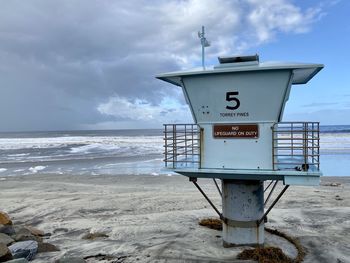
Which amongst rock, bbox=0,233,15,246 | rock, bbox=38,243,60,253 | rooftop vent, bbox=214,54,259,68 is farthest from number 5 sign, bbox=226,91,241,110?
rock, bbox=0,233,15,246

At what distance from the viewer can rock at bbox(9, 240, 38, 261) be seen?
8359 millimetres

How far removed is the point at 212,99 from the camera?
8555mm

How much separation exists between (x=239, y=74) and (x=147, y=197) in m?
9.49

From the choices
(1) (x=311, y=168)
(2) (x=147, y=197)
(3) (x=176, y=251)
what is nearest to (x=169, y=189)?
(2) (x=147, y=197)

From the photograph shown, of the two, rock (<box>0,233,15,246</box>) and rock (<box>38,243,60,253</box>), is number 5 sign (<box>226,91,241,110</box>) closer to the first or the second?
rock (<box>38,243,60,253</box>)

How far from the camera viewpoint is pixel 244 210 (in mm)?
8867

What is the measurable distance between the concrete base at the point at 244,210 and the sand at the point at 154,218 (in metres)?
0.44

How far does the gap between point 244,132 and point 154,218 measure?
5.60 metres

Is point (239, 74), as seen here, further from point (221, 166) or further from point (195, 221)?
point (195, 221)

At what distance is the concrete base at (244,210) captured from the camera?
8.83m

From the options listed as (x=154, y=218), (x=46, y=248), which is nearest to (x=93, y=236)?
(x=46, y=248)

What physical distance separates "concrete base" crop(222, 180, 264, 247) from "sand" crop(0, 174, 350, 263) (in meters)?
0.44

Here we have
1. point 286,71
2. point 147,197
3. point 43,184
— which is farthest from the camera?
point 43,184

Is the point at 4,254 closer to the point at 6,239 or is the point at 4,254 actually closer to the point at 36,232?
the point at 6,239
